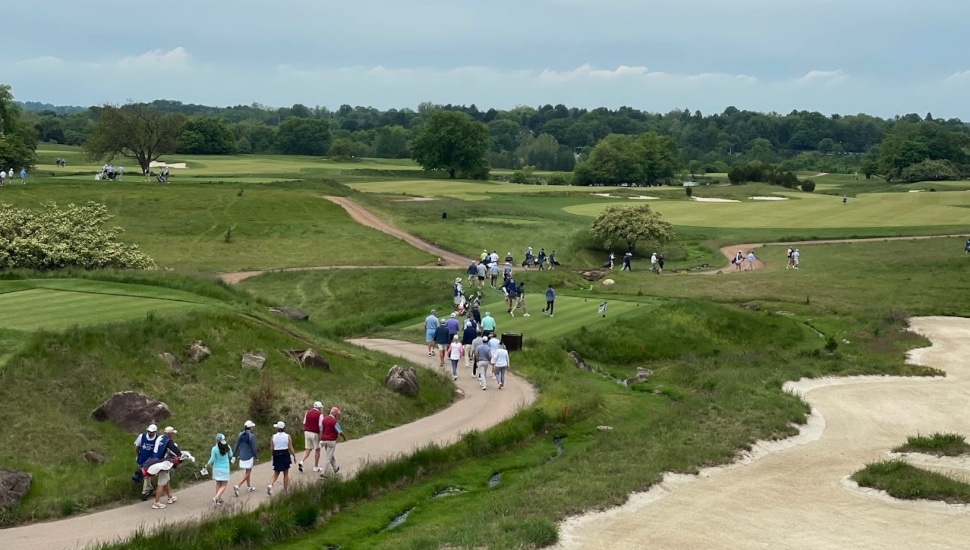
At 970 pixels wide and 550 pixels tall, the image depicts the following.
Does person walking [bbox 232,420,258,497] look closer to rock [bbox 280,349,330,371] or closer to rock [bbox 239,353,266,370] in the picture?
rock [bbox 239,353,266,370]

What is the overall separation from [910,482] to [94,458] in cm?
2028

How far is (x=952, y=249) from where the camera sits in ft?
257

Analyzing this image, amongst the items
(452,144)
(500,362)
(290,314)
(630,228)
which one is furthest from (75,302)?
(452,144)

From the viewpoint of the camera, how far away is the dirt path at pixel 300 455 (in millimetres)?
19938

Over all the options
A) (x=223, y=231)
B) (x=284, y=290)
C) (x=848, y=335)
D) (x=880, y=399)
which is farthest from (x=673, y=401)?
(x=223, y=231)

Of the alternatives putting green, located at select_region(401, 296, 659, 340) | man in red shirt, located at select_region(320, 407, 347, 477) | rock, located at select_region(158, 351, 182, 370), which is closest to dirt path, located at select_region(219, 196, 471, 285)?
putting green, located at select_region(401, 296, 659, 340)

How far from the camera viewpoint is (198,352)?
3003 cm

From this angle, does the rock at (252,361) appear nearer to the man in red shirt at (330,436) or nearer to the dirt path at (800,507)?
the man in red shirt at (330,436)

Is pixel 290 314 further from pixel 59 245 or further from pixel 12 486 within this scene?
pixel 12 486

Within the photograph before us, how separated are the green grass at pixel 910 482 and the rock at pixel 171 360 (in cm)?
1918

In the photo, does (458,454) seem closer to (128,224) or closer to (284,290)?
(284,290)

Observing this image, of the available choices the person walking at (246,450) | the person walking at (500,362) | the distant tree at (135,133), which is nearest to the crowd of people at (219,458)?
the person walking at (246,450)

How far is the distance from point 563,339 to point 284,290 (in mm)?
22457

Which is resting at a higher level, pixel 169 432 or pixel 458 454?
pixel 169 432
